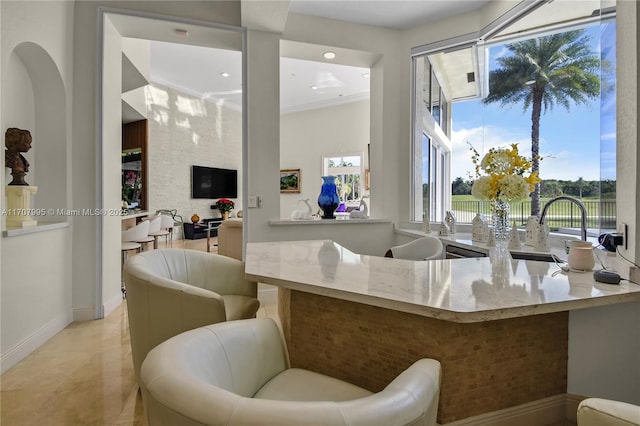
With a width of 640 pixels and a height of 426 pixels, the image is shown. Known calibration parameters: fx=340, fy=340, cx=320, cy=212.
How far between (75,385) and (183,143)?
23.2 feet

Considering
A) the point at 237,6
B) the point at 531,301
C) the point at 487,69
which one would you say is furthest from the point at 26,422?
the point at 487,69

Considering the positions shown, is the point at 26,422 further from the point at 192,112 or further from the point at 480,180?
the point at 192,112

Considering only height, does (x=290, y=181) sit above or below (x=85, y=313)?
above

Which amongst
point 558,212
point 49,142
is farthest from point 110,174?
point 558,212

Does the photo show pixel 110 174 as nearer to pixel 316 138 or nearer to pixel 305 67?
pixel 305 67

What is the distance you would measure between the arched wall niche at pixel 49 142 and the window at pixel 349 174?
632cm

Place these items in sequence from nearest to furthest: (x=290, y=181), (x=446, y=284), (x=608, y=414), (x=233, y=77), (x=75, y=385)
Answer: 1. (x=608, y=414)
2. (x=446, y=284)
3. (x=75, y=385)
4. (x=233, y=77)
5. (x=290, y=181)

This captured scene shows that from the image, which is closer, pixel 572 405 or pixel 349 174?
pixel 572 405

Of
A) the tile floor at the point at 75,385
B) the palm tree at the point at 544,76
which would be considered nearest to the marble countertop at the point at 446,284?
the tile floor at the point at 75,385

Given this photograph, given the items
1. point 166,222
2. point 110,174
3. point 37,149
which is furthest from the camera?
point 166,222

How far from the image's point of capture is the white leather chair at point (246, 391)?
1.99 ft

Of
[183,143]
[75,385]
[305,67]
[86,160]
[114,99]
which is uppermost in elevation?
[305,67]

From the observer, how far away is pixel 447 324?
4.12 ft

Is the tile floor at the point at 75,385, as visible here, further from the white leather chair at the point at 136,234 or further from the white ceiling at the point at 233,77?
the white ceiling at the point at 233,77
